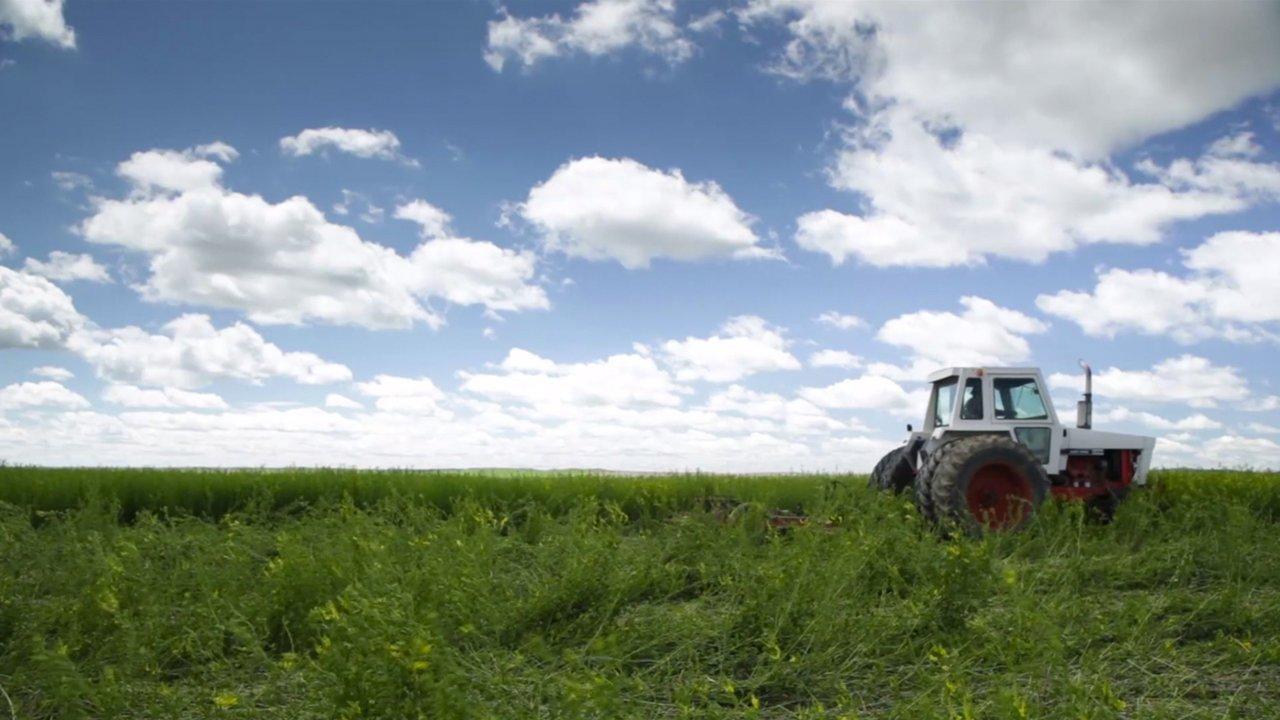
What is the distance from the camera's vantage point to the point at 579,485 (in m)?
13.2

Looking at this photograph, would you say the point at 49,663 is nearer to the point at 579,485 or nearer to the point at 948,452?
the point at 948,452

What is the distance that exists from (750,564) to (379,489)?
7.72 m

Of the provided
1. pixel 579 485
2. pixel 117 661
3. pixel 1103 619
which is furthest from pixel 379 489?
pixel 1103 619

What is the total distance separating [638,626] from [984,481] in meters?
5.19

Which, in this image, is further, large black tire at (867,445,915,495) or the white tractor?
large black tire at (867,445,915,495)

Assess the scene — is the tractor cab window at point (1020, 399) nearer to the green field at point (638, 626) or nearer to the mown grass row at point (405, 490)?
the green field at point (638, 626)

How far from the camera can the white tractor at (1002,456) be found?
892 centimetres

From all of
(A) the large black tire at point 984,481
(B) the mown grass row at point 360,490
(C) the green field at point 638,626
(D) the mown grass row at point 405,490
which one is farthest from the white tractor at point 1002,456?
(B) the mown grass row at point 360,490

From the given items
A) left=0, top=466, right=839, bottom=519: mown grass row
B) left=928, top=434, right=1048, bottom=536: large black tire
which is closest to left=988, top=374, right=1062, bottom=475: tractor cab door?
left=928, top=434, right=1048, bottom=536: large black tire

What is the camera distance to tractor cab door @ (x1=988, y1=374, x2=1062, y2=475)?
400 inches

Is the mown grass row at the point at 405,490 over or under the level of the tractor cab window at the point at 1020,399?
under

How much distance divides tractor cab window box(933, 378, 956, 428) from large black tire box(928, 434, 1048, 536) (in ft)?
3.86

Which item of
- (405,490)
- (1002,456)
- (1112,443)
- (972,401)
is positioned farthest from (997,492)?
(405,490)

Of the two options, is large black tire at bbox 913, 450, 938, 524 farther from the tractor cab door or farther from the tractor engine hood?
the tractor engine hood
